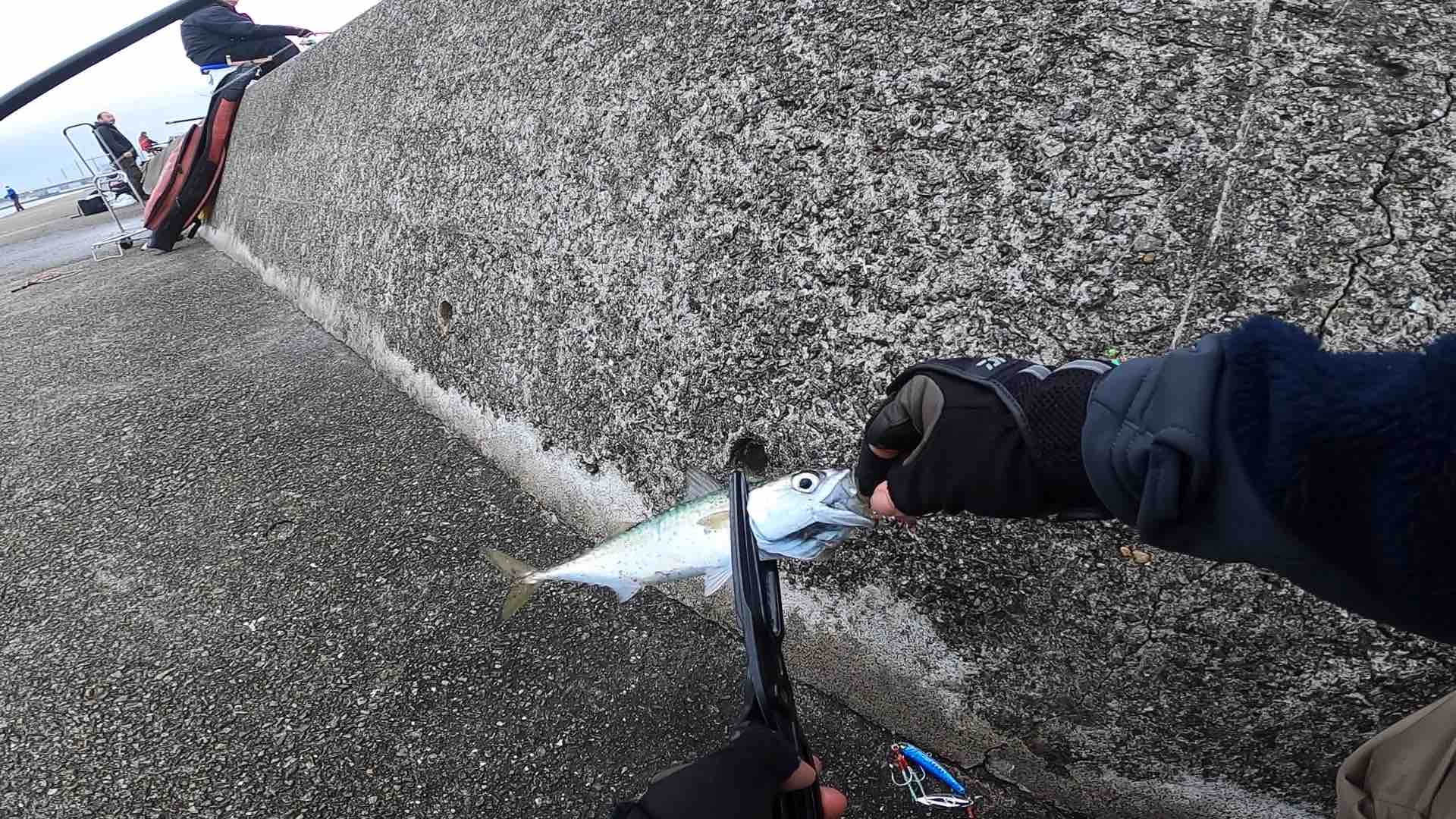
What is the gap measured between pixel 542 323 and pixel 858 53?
1.37 meters

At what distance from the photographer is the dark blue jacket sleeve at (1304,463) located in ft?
2.67

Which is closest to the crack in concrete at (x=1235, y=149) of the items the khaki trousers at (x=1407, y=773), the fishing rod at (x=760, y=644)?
the khaki trousers at (x=1407, y=773)

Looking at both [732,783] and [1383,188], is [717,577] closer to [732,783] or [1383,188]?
[732,783]

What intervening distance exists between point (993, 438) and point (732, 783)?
0.76m

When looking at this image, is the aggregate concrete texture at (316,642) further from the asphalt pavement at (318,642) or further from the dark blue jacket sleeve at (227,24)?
the dark blue jacket sleeve at (227,24)

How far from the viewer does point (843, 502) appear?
1577 mm

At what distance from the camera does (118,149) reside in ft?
43.2

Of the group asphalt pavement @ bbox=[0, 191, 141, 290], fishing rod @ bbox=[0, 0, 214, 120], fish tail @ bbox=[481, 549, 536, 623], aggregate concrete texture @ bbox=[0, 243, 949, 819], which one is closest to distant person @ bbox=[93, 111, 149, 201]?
asphalt pavement @ bbox=[0, 191, 141, 290]

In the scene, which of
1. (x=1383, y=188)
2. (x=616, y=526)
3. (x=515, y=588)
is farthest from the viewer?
(x=616, y=526)

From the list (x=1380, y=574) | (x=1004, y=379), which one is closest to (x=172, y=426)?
(x=1004, y=379)

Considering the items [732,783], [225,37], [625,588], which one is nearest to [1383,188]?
[732,783]

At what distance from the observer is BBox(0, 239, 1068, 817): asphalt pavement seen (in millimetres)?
1996

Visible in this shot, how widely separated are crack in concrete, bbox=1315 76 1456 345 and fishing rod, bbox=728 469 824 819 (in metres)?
1.08

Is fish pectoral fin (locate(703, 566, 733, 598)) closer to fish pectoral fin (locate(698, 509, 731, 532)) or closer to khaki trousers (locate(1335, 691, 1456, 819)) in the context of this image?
fish pectoral fin (locate(698, 509, 731, 532))
